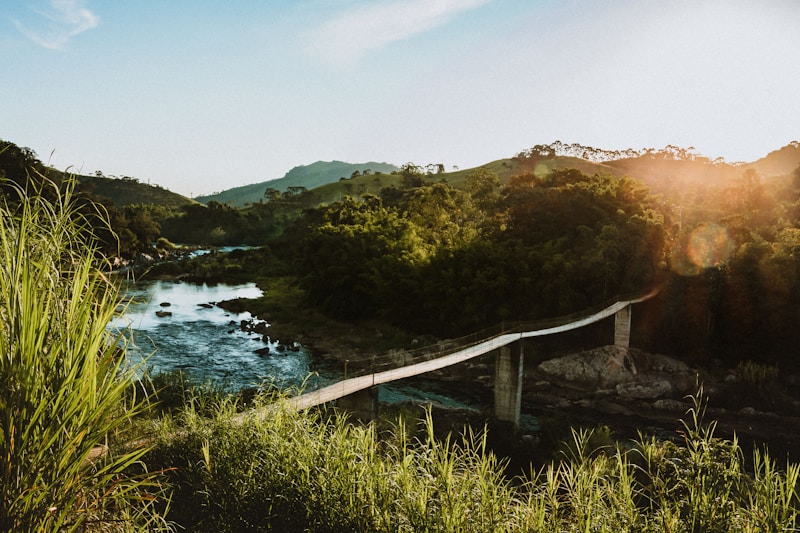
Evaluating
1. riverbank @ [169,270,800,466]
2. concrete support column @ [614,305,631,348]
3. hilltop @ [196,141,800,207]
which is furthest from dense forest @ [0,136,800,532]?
hilltop @ [196,141,800,207]

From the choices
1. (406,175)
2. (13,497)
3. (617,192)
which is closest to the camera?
(13,497)

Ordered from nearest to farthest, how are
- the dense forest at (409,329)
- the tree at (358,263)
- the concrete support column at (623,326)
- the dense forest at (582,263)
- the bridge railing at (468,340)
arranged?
the dense forest at (409,329) → the bridge railing at (468,340) → the dense forest at (582,263) → the concrete support column at (623,326) → the tree at (358,263)

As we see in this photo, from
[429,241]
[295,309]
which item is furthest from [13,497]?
[429,241]

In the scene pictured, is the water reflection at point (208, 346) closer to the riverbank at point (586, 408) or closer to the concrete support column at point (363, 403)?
the riverbank at point (586, 408)

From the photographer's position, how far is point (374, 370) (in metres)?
12.9

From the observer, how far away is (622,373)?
2178 cm

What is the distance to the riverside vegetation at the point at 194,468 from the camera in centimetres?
234

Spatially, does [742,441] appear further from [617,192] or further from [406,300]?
[406,300]

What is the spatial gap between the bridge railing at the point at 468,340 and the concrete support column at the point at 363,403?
1.52 ft

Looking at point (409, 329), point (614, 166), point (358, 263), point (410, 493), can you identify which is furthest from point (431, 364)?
point (614, 166)

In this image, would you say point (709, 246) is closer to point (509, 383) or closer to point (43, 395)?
point (509, 383)

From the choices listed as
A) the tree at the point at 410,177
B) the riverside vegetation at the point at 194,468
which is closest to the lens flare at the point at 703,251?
the riverside vegetation at the point at 194,468

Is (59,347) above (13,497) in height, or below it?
above

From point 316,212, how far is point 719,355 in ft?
128
